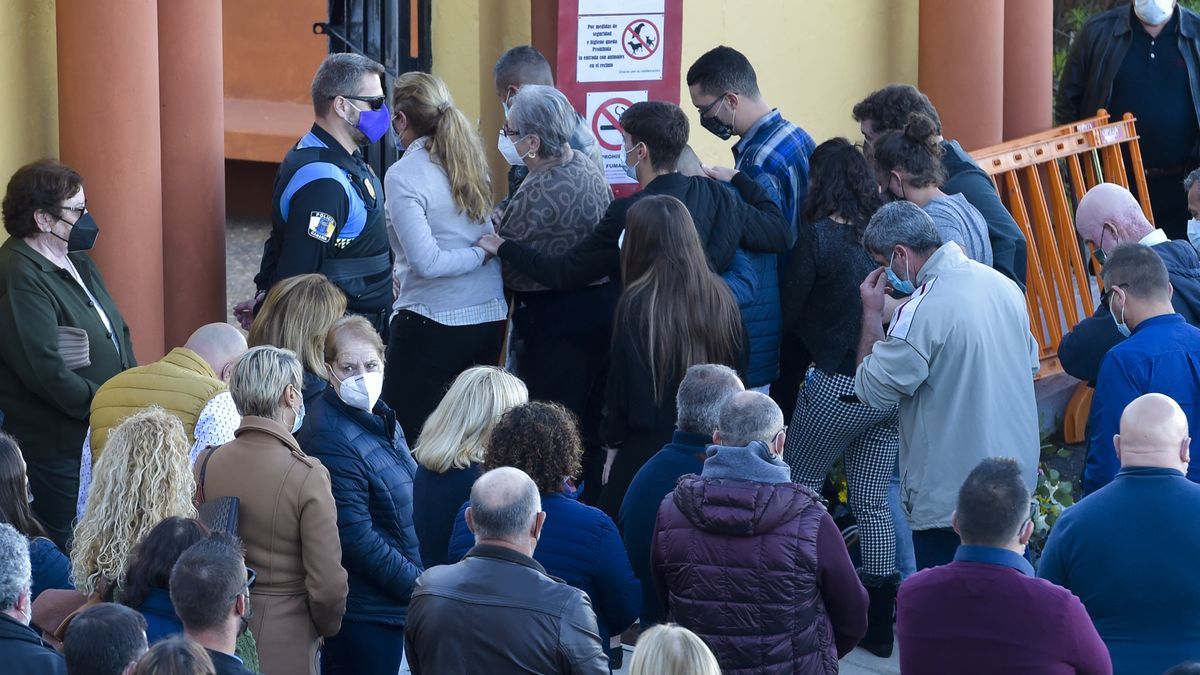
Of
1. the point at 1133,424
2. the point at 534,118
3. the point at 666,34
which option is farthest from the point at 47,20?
the point at 1133,424

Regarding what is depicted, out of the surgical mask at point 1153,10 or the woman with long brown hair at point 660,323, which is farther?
the surgical mask at point 1153,10

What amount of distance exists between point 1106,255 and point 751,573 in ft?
7.63

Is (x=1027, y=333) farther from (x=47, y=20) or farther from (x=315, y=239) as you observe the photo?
(x=47, y=20)

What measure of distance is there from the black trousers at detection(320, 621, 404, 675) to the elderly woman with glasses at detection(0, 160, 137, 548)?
141 cm

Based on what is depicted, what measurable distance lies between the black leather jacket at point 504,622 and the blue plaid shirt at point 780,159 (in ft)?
9.58

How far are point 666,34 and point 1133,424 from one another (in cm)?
381

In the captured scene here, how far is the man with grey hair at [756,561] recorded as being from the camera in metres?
4.48

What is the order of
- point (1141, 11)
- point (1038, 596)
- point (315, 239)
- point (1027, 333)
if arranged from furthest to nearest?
point (1141, 11)
point (315, 239)
point (1027, 333)
point (1038, 596)

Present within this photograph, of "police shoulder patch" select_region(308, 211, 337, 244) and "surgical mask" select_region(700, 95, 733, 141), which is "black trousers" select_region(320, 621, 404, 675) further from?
"surgical mask" select_region(700, 95, 733, 141)

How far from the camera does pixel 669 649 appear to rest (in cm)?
356

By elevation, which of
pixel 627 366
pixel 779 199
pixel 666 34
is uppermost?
pixel 666 34

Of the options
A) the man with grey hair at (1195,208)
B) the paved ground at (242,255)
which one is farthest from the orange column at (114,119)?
the paved ground at (242,255)

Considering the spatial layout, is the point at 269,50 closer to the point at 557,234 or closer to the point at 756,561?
the point at 557,234

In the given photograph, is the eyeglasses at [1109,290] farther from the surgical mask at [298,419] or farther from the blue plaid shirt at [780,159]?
the surgical mask at [298,419]
